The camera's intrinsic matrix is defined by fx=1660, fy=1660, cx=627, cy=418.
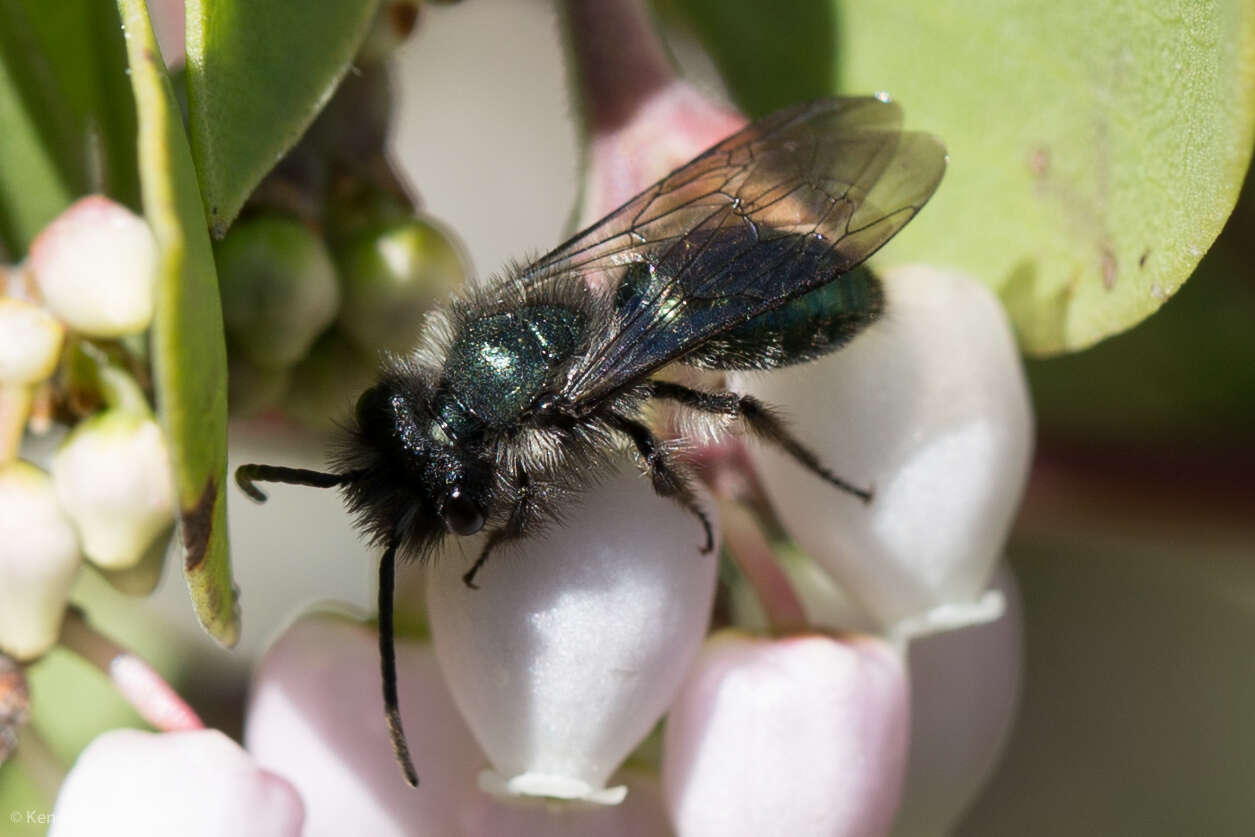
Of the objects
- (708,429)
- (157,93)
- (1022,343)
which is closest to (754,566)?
(708,429)

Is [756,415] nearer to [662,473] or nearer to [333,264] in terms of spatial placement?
[662,473]

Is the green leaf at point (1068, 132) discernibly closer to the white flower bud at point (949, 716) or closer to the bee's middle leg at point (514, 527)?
the white flower bud at point (949, 716)

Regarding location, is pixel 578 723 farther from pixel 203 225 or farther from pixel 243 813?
pixel 203 225

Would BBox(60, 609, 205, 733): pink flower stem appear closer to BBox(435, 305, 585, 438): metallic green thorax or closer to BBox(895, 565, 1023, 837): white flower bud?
BBox(435, 305, 585, 438): metallic green thorax

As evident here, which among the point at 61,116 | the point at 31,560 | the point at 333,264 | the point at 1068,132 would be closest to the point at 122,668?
the point at 31,560

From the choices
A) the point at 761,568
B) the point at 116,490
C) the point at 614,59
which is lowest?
the point at 761,568

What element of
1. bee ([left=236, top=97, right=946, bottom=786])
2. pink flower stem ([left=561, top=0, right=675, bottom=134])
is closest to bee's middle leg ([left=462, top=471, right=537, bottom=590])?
bee ([left=236, top=97, right=946, bottom=786])

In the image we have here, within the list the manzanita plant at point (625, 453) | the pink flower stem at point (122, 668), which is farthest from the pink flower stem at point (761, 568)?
the pink flower stem at point (122, 668)
